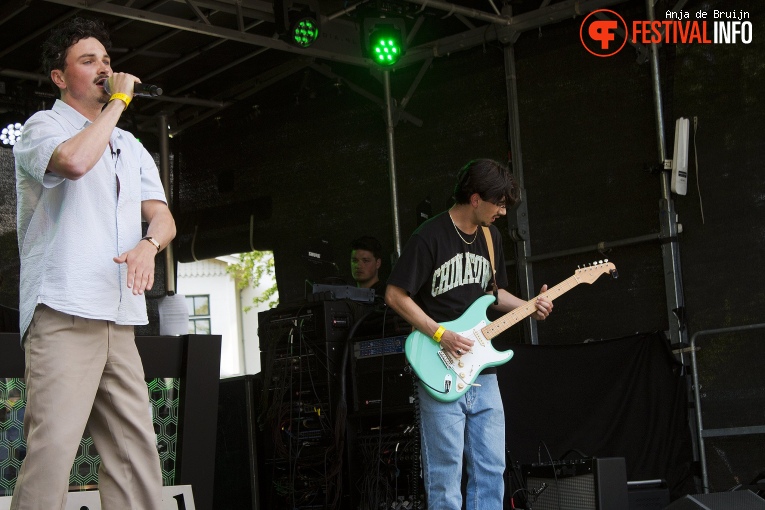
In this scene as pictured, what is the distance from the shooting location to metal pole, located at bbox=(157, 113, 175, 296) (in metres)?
9.38

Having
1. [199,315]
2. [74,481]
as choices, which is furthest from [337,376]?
[199,315]

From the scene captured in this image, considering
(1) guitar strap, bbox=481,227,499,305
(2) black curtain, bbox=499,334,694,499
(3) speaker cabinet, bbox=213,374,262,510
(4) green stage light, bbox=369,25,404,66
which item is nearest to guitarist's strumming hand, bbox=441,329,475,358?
(1) guitar strap, bbox=481,227,499,305

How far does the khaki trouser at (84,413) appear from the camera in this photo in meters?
2.27

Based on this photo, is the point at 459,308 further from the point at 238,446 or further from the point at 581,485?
the point at 238,446

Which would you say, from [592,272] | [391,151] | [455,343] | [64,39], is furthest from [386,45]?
[64,39]

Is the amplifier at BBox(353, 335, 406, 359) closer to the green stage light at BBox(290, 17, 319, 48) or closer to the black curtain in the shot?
the black curtain

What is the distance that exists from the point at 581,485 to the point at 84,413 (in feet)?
9.16

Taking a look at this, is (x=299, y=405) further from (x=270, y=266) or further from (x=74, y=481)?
(x=270, y=266)

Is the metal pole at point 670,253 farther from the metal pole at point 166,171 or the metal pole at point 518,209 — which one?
the metal pole at point 166,171

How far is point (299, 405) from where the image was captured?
618 cm

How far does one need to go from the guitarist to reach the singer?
1546mm

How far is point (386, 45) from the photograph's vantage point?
7.26 metres

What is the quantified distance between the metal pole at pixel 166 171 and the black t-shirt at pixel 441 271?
5.73 m

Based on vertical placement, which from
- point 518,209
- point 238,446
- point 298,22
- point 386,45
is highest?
point 298,22
